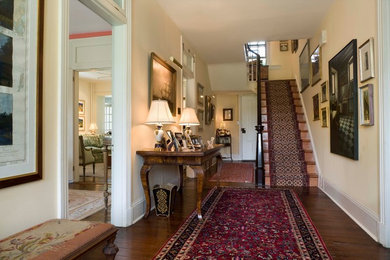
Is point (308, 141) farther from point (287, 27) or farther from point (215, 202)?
point (215, 202)

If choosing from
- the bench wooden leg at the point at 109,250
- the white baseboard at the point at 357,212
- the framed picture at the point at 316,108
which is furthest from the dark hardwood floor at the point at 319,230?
the framed picture at the point at 316,108

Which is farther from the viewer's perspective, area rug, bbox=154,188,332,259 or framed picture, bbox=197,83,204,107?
framed picture, bbox=197,83,204,107

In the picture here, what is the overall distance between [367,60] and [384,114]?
588 millimetres

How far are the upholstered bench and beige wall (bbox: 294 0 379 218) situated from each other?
2.32 meters

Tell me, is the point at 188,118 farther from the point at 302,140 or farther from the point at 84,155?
the point at 84,155

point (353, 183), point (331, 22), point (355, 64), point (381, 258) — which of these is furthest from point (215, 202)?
point (331, 22)

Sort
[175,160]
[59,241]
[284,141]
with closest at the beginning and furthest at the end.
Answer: [59,241], [175,160], [284,141]

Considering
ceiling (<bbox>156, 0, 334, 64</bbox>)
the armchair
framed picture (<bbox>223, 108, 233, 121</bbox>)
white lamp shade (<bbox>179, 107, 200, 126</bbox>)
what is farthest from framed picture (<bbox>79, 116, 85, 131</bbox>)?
white lamp shade (<bbox>179, 107, 200, 126</bbox>)

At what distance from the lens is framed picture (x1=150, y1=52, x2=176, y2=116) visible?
321cm

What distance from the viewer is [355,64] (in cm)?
273

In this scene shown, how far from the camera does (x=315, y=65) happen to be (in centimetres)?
463

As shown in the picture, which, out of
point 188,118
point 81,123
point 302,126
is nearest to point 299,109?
point 302,126

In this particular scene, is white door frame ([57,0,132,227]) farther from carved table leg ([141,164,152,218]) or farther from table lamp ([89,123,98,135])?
table lamp ([89,123,98,135])

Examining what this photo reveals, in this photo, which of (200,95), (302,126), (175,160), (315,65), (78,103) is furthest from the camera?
(200,95)
